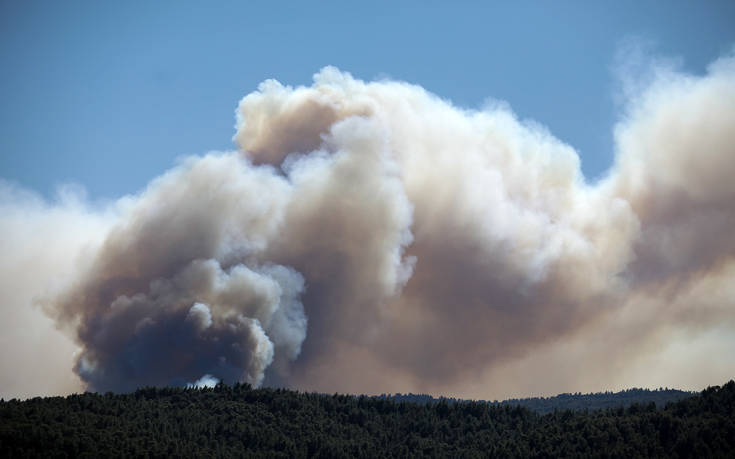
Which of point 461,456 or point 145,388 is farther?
point 145,388

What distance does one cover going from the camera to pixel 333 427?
478 ft

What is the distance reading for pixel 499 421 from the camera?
158625 mm

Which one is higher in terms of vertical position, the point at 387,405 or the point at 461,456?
the point at 387,405

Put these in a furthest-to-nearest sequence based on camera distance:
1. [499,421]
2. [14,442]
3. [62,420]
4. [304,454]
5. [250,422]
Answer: [499,421] < [250,422] < [304,454] < [62,420] < [14,442]

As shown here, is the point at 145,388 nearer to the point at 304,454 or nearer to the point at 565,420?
the point at 304,454

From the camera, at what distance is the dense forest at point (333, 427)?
4688 inches

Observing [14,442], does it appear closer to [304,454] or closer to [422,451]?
[304,454]

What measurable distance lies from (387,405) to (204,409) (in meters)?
31.4

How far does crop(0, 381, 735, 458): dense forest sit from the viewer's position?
4688 inches

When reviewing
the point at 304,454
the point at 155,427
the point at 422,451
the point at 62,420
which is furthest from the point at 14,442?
the point at 422,451

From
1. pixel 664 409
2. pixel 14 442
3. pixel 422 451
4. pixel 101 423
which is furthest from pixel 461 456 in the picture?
pixel 14 442

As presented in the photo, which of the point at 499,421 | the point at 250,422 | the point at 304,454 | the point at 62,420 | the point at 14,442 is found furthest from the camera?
A: the point at 499,421

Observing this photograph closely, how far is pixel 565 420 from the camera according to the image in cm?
14675

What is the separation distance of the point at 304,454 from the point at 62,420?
33.1 metres
